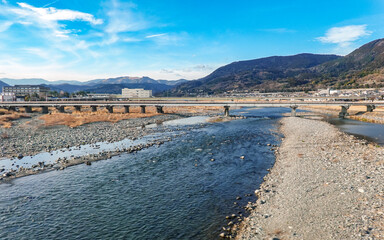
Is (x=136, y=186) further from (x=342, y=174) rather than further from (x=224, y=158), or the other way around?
(x=342, y=174)

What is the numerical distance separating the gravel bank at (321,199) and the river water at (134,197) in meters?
1.73

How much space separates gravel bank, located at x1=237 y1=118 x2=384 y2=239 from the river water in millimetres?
1734

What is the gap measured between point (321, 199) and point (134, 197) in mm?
13259

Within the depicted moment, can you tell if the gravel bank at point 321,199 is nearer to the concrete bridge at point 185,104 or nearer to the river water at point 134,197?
the river water at point 134,197

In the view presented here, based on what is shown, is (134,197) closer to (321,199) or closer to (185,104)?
(321,199)

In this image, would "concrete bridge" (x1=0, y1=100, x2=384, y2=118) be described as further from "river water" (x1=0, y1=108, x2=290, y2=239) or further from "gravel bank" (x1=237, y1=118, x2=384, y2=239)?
"gravel bank" (x1=237, y1=118, x2=384, y2=239)

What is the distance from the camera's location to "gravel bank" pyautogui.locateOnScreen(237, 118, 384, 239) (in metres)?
10.8

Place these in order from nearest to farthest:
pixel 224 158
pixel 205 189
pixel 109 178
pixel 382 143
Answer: pixel 205 189 → pixel 109 178 → pixel 224 158 → pixel 382 143

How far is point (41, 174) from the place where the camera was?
20.6m

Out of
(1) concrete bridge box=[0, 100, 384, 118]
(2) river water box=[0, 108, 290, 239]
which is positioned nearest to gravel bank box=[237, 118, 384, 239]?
(2) river water box=[0, 108, 290, 239]

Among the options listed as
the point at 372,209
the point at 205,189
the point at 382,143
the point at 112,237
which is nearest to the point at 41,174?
the point at 112,237

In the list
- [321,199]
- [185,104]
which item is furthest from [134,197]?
[185,104]

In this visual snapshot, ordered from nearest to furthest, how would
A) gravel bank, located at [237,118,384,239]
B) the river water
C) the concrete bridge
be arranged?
gravel bank, located at [237,118,384,239] < the river water < the concrete bridge

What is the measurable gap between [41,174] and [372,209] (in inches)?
1044
